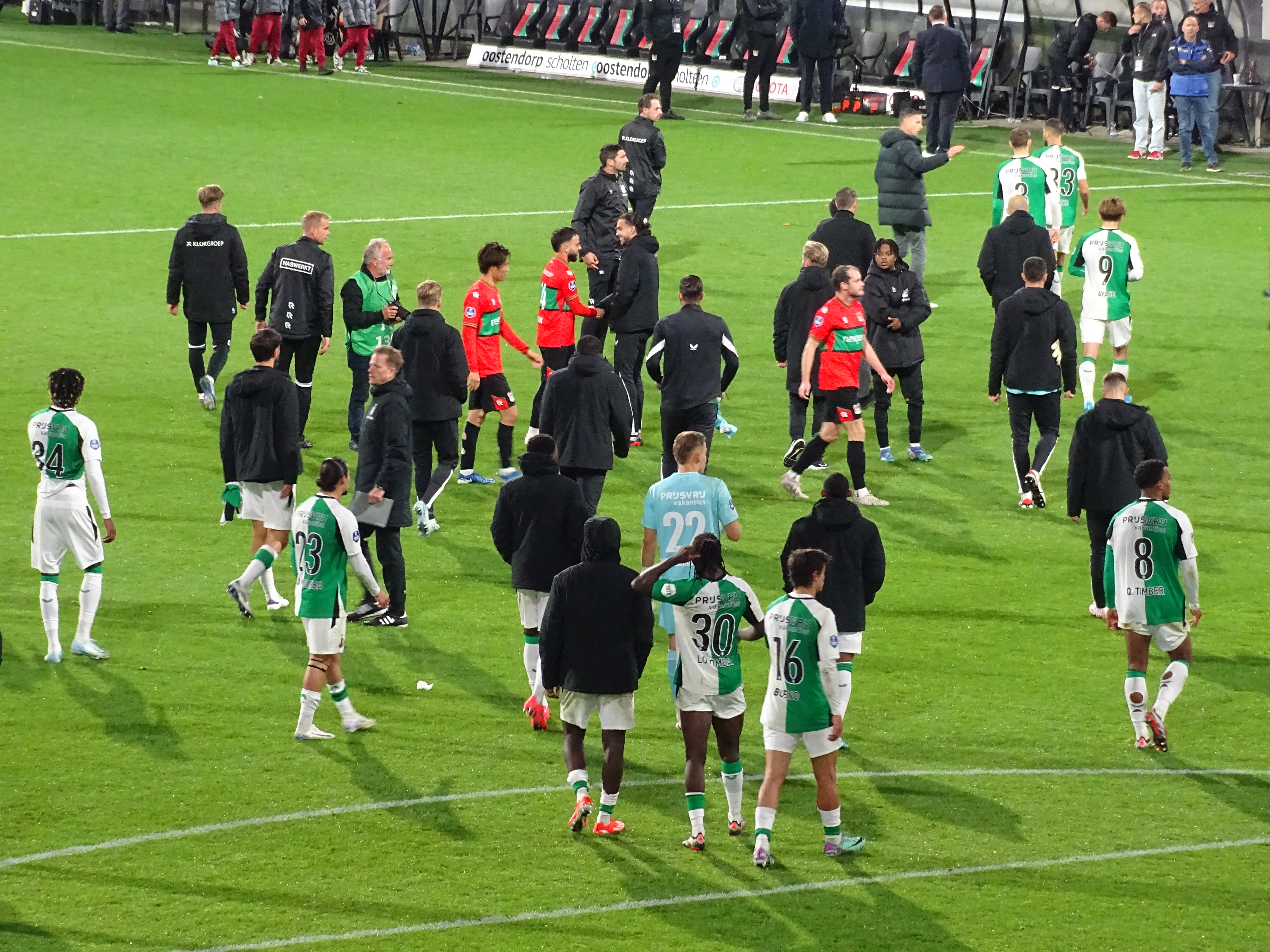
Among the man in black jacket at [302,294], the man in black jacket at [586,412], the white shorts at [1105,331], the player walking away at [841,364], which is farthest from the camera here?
the white shorts at [1105,331]

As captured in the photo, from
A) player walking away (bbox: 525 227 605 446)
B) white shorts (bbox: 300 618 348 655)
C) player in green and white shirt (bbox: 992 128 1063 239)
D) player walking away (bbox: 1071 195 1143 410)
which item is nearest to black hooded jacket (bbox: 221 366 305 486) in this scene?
white shorts (bbox: 300 618 348 655)

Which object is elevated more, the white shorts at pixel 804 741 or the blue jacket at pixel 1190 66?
the blue jacket at pixel 1190 66

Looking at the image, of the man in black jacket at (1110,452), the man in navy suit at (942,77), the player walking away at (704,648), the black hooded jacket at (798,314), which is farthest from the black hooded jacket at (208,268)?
the man in navy suit at (942,77)

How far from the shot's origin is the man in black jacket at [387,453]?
12.2 metres

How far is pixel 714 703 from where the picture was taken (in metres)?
9.42

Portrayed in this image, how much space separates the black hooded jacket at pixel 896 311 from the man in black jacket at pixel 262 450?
5420 millimetres

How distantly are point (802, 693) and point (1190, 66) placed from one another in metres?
22.2

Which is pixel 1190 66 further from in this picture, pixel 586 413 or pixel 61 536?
pixel 61 536

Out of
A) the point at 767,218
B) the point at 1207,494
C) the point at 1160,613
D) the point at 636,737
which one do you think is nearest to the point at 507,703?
the point at 636,737

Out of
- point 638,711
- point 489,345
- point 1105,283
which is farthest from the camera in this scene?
point 1105,283

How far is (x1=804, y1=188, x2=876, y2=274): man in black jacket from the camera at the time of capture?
57.4 ft

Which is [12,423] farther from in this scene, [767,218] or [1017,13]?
[1017,13]

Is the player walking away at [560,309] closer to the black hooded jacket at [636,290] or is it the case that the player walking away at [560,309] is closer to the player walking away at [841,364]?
the black hooded jacket at [636,290]

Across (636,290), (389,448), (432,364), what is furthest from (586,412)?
(636,290)
